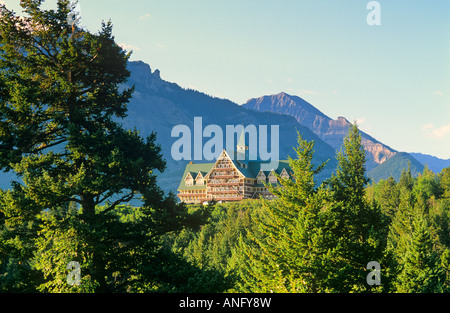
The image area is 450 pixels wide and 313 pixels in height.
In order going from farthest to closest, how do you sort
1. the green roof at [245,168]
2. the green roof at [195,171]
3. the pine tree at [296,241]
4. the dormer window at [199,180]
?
1. the green roof at [195,171]
2. the dormer window at [199,180]
3. the green roof at [245,168]
4. the pine tree at [296,241]

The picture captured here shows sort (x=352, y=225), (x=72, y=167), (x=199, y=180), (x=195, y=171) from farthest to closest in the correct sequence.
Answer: (x=195, y=171) → (x=199, y=180) → (x=352, y=225) → (x=72, y=167)

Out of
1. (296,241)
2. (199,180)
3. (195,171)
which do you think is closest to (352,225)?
(296,241)

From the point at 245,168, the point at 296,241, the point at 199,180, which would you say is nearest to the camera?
the point at 296,241

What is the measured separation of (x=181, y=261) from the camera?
86.2 feet

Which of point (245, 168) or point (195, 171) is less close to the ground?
point (245, 168)

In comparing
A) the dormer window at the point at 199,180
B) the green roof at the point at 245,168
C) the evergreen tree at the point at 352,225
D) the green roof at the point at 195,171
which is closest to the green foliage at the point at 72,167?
the evergreen tree at the point at 352,225

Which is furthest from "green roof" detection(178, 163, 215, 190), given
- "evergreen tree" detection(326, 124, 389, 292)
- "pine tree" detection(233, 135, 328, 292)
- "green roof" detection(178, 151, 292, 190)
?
"pine tree" detection(233, 135, 328, 292)

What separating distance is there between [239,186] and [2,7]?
393 feet

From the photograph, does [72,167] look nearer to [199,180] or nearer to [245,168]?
[245,168]

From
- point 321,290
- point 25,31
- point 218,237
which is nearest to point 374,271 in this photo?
point 321,290

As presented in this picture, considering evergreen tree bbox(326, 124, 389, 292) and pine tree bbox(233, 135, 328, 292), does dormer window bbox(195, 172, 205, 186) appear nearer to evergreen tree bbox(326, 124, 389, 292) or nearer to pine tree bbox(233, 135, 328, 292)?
evergreen tree bbox(326, 124, 389, 292)

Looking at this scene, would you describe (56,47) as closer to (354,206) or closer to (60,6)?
(60,6)

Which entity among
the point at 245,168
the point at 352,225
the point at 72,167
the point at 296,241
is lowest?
the point at 296,241

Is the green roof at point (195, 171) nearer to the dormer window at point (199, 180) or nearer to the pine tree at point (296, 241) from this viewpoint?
the dormer window at point (199, 180)
